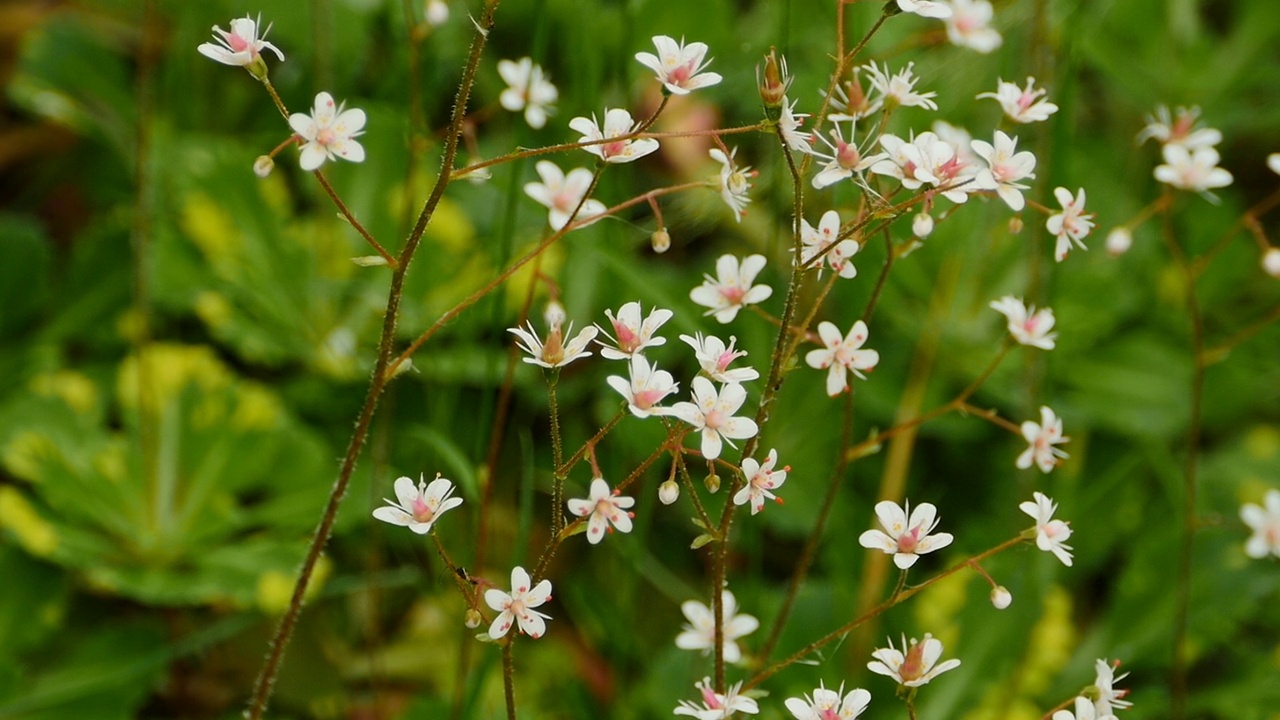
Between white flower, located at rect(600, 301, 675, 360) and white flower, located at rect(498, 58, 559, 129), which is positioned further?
white flower, located at rect(498, 58, 559, 129)

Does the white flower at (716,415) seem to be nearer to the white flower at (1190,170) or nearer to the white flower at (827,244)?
the white flower at (827,244)

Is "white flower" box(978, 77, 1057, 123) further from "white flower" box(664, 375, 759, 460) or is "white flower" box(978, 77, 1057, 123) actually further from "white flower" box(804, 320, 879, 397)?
"white flower" box(664, 375, 759, 460)

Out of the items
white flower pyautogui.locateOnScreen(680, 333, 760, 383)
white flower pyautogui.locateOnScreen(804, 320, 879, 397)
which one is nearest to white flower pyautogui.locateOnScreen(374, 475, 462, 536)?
white flower pyautogui.locateOnScreen(680, 333, 760, 383)

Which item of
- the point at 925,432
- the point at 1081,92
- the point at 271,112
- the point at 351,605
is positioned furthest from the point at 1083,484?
the point at 271,112

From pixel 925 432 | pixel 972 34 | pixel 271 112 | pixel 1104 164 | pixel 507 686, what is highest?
pixel 271 112

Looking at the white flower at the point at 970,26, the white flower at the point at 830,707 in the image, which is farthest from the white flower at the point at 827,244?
the white flower at the point at 970,26

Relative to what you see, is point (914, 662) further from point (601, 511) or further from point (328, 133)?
point (328, 133)

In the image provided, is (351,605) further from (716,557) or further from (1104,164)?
(1104,164)
